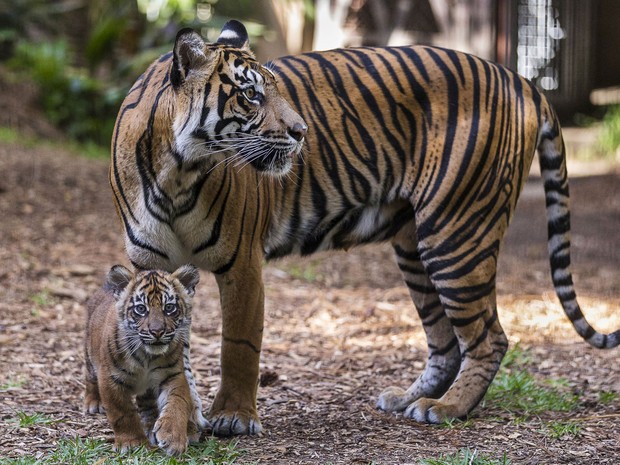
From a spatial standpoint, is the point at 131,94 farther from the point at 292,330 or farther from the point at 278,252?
the point at 292,330

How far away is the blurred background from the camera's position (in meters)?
12.9

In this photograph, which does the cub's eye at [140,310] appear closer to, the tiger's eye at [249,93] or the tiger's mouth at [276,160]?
the tiger's mouth at [276,160]

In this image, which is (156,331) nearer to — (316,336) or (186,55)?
(186,55)

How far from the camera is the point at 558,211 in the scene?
4691 mm

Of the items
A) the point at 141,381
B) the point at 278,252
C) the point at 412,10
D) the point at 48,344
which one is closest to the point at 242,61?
the point at 278,252

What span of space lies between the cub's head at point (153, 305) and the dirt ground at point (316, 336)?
575mm

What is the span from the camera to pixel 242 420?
4004mm

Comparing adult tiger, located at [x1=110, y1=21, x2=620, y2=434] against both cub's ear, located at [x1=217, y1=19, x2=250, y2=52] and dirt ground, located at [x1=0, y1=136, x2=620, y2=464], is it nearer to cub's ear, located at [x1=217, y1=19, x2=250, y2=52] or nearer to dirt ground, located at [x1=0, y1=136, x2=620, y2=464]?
cub's ear, located at [x1=217, y1=19, x2=250, y2=52]

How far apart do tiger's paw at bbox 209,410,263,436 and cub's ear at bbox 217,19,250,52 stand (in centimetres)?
160

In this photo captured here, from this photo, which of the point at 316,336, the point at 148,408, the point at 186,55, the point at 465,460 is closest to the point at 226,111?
the point at 186,55

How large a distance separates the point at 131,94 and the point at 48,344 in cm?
203

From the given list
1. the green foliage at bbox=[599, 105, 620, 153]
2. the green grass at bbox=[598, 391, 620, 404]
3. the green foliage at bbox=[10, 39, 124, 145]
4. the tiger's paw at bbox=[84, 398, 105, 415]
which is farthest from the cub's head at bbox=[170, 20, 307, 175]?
the green foliage at bbox=[599, 105, 620, 153]

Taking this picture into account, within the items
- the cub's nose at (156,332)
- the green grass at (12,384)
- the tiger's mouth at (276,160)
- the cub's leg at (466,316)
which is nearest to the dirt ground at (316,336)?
the green grass at (12,384)

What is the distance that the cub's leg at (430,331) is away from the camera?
4.74m
